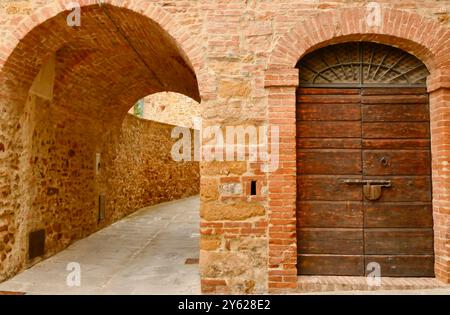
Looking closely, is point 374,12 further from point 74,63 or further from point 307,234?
point 74,63

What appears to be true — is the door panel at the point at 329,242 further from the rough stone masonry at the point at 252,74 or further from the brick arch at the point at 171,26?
the brick arch at the point at 171,26

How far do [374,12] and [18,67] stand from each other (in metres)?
4.27

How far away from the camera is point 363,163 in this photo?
4.18m

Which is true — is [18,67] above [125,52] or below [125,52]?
below

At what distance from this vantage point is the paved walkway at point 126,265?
4.37 m

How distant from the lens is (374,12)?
13.2 feet

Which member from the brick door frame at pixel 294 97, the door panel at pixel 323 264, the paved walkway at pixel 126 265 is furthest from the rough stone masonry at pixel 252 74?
the paved walkway at pixel 126 265

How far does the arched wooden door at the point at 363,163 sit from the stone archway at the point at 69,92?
1497 millimetres

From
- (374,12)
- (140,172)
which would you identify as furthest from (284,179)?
(140,172)

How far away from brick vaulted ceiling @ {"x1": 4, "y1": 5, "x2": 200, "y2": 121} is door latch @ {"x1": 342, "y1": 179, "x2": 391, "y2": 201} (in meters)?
2.47

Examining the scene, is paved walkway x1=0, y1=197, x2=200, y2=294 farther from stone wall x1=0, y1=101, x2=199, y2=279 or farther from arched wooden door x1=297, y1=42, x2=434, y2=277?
arched wooden door x1=297, y1=42, x2=434, y2=277

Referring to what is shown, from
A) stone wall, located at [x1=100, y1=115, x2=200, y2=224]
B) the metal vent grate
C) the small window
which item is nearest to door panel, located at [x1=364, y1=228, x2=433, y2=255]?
the small window

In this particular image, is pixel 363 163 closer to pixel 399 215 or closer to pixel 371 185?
pixel 371 185

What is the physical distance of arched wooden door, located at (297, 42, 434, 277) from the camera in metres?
4.14
